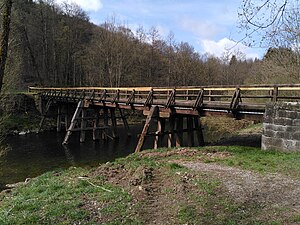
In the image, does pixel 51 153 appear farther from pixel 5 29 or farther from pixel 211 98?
pixel 5 29

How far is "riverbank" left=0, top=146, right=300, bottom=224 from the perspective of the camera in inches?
196

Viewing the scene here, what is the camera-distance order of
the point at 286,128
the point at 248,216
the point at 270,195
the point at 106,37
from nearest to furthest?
the point at 248,216 < the point at 270,195 < the point at 286,128 < the point at 106,37

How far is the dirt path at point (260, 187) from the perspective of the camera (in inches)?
215

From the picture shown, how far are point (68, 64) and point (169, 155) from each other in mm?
38691

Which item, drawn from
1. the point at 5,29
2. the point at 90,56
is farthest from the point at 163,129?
the point at 90,56

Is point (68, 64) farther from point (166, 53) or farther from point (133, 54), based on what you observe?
point (166, 53)

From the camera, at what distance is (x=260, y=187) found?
20.5 feet

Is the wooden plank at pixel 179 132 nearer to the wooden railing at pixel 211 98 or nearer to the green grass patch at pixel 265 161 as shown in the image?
the wooden railing at pixel 211 98

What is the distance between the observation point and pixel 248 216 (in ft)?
16.0

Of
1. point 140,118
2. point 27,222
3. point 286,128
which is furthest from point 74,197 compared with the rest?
point 140,118

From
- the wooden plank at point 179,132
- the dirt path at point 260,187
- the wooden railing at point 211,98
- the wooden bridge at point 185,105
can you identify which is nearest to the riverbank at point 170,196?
the dirt path at point 260,187

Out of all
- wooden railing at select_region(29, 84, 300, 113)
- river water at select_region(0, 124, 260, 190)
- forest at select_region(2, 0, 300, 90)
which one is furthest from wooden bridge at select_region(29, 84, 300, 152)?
forest at select_region(2, 0, 300, 90)

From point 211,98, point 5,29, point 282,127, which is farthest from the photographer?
point 211,98

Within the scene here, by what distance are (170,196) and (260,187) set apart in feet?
6.58
